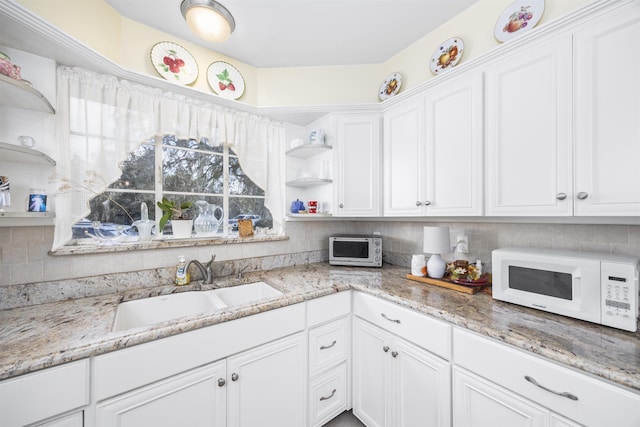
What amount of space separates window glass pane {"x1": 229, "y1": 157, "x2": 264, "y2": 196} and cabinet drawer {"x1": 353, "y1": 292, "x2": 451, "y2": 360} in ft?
4.16

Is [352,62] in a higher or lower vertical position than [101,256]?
higher

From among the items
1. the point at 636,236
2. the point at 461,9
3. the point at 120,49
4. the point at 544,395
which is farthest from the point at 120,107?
Answer: the point at 636,236

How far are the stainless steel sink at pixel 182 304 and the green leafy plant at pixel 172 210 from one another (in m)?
0.50

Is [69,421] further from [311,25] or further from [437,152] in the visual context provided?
[311,25]

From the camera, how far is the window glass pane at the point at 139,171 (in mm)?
1600

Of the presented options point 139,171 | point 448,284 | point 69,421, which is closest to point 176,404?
point 69,421

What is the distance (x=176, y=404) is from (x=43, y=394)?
441 mm

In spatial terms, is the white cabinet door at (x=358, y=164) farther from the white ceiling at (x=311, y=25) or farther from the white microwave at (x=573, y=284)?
the white microwave at (x=573, y=284)

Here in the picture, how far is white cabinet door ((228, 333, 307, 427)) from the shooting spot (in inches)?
45.9

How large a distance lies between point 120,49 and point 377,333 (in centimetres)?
241

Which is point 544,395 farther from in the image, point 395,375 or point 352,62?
point 352,62

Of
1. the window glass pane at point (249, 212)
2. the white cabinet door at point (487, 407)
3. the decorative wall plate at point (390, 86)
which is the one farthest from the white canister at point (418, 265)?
the decorative wall plate at point (390, 86)

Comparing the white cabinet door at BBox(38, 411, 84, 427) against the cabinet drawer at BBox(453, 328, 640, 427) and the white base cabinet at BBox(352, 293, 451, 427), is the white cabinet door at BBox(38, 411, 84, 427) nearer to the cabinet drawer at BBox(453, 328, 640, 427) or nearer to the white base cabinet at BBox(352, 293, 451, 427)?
the white base cabinet at BBox(352, 293, 451, 427)

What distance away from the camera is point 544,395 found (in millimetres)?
833
